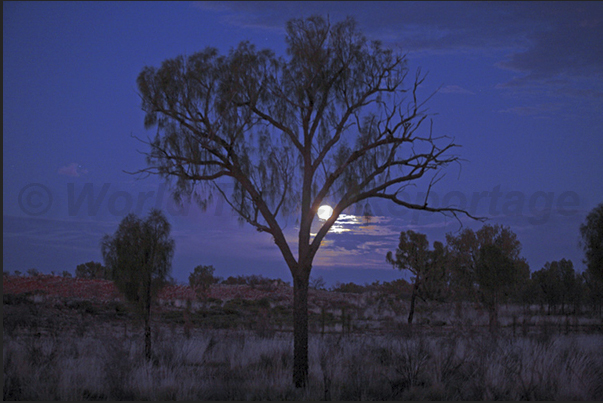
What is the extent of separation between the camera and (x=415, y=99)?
12.4 m

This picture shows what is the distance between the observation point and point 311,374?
11836mm

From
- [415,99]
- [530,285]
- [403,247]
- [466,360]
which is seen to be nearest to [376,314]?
[403,247]

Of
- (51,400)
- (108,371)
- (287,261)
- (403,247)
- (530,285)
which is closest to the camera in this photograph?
(51,400)

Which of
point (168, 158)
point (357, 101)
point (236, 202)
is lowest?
point (236, 202)

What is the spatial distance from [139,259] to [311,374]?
5751 millimetres

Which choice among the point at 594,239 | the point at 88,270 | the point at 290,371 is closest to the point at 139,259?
the point at 290,371

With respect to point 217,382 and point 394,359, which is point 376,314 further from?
point 217,382

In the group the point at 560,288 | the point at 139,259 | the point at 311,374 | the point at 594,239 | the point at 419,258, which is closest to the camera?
the point at 311,374

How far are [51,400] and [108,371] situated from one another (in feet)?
4.43

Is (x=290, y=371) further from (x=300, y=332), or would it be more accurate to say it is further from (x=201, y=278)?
(x=201, y=278)

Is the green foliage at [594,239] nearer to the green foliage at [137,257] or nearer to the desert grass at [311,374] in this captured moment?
the desert grass at [311,374]

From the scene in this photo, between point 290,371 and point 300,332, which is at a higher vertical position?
point 300,332

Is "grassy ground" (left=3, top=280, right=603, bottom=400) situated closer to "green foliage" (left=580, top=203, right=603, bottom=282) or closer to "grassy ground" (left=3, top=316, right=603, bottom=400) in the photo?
"grassy ground" (left=3, top=316, right=603, bottom=400)

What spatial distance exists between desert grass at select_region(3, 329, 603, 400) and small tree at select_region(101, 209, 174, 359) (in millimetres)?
1486
